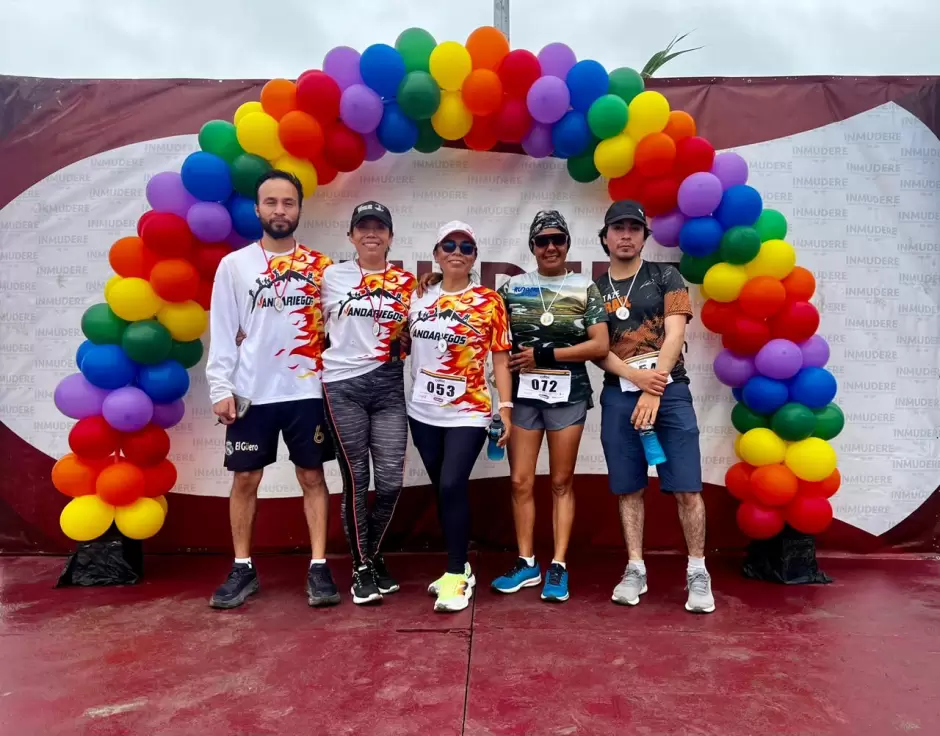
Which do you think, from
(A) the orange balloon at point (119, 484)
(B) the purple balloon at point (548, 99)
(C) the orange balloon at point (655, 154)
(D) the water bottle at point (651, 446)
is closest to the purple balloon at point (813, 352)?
(D) the water bottle at point (651, 446)

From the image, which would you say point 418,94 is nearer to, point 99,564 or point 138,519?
point 138,519

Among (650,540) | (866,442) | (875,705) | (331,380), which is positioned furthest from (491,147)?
(875,705)

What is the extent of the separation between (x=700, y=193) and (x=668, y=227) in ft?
0.92

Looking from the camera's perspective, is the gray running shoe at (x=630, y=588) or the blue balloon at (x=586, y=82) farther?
the blue balloon at (x=586, y=82)

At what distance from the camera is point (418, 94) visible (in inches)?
134

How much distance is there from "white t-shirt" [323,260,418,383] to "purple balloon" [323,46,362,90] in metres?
1.02

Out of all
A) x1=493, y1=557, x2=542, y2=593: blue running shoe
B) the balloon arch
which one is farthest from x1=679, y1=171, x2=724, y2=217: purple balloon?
x1=493, y1=557, x2=542, y2=593: blue running shoe

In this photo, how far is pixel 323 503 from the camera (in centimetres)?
333

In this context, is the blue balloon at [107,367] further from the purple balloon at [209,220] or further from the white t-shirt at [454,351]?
the white t-shirt at [454,351]

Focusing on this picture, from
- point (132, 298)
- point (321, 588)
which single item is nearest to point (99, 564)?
point (321, 588)

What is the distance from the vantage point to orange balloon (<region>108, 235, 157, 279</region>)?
11.5ft

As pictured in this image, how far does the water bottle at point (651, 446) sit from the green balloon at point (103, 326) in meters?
2.73

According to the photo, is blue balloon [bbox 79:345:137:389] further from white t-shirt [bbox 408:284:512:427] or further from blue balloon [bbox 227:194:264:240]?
white t-shirt [bbox 408:284:512:427]

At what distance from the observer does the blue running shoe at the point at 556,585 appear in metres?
3.27
